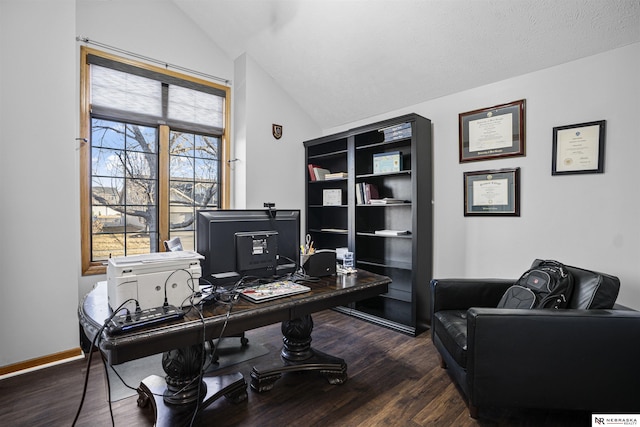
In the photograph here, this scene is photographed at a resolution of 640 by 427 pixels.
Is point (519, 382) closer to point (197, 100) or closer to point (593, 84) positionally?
point (593, 84)

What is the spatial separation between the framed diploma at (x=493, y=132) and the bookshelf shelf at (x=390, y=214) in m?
0.34

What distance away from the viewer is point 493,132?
8.85ft

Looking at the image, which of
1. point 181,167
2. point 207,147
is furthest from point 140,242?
point 207,147

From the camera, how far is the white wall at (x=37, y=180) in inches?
86.1

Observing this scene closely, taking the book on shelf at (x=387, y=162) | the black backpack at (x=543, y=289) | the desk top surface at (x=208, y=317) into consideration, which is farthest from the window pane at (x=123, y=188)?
the black backpack at (x=543, y=289)

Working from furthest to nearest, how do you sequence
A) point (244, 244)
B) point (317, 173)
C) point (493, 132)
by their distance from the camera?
point (317, 173) → point (493, 132) → point (244, 244)

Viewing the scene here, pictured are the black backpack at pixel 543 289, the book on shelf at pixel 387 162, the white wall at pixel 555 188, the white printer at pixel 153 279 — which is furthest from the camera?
the book on shelf at pixel 387 162

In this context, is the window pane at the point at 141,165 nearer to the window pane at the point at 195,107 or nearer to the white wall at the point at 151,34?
the window pane at the point at 195,107

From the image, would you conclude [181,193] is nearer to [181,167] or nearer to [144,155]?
[181,167]

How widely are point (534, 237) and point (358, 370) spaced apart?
1.74 m

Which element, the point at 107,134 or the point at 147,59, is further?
the point at 147,59

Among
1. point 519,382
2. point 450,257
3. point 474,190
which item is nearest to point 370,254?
point 450,257

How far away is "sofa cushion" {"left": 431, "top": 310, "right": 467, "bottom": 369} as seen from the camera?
179 centimetres

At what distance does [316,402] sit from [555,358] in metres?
1.32
